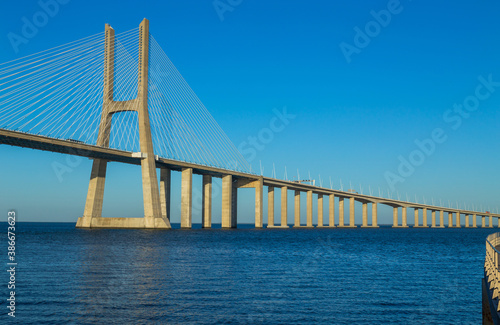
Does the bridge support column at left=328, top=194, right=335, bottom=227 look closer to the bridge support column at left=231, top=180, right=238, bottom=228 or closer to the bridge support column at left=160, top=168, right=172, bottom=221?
the bridge support column at left=231, top=180, right=238, bottom=228

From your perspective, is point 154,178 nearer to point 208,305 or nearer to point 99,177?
point 99,177

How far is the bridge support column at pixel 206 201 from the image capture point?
98688mm

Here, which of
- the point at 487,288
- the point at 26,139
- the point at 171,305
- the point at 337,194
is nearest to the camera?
the point at 487,288

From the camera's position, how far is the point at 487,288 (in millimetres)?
13312

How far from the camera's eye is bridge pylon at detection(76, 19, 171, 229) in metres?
71.2

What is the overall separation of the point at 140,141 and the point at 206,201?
31.2 metres

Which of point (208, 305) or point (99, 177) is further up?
point (99, 177)

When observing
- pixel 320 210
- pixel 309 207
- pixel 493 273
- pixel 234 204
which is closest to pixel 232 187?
pixel 234 204

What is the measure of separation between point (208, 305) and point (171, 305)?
1.35 metres

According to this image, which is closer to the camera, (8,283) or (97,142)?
(8,283)

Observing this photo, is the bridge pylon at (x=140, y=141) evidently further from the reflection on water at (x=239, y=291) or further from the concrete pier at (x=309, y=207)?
the concrete pier at (x=309, y=207)

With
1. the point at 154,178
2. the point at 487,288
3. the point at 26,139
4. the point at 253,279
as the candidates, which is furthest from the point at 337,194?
the point at 487,288

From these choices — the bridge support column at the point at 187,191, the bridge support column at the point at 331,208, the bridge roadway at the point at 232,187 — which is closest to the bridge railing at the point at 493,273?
the bridge roadway at the point at 232,187

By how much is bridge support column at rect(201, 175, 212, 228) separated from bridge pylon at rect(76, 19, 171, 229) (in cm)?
2145
